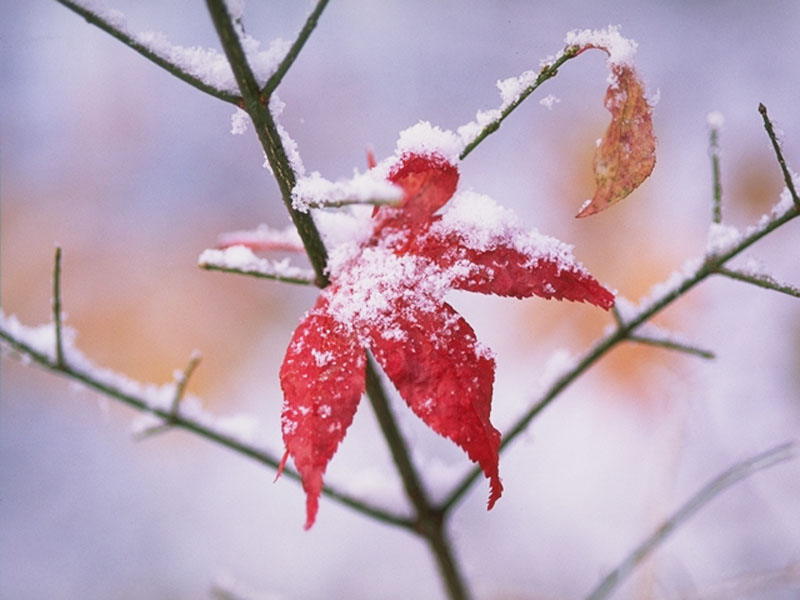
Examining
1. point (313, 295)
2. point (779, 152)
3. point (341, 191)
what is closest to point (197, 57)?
point (341, 191)

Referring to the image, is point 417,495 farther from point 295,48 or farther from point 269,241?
point 295,48

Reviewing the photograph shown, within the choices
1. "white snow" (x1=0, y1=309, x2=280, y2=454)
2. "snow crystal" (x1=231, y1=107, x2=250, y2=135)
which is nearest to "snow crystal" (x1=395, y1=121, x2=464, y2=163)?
"snow crystal" (x1=231, y1=107, x2=250, y2=135)

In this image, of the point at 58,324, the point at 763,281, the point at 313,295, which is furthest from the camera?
the point at 313,295

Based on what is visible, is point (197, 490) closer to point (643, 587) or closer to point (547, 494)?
point (547, 494)

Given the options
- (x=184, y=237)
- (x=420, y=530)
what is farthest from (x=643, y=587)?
(x=184, y=237)

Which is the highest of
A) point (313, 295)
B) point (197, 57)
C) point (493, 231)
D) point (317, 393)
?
point (313, 295)
